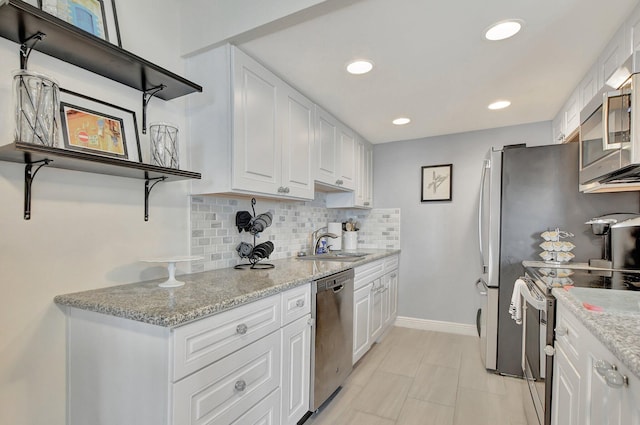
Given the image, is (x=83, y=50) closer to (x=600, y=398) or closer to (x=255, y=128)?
(x=255, y=128)

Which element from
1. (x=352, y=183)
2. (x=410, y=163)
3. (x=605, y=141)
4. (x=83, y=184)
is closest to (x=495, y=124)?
(x=410, y=163)

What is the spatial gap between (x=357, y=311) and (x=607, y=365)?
1.73m

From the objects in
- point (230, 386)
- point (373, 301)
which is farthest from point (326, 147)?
point (230, 386)

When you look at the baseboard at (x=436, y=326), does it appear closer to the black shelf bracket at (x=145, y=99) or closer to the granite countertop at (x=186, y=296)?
the granite countertop at (x=186, y=296)

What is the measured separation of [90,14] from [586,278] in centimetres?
270

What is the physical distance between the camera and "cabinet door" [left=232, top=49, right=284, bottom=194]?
1723 mm

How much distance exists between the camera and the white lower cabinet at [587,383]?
29.6 inches

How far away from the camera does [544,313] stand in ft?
4.78

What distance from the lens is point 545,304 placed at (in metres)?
1.43

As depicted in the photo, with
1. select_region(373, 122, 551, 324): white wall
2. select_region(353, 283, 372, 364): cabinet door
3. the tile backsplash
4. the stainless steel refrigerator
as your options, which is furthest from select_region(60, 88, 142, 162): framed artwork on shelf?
select_region(373, 122, 551, 324): white wall

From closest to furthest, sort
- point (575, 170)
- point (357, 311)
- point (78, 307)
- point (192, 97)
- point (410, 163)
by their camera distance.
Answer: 1. point (78, 307)
2. point (192, 97)
3. point (575, 170)
4. point (357, 311)
5. point (410, 163)

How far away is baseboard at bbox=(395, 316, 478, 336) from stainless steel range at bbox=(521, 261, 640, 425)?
1.45m

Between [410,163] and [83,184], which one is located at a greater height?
[410,163]

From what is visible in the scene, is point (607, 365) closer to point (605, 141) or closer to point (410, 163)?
point (605, 141)
